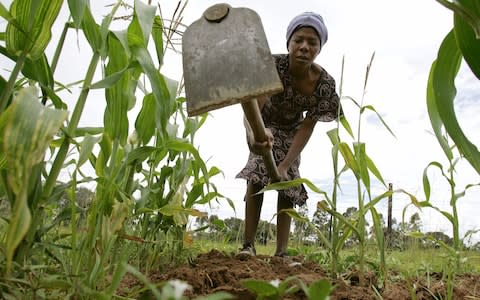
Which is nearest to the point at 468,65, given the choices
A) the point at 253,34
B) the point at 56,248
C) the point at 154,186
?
the point at 253,34

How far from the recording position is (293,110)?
2.42 meters

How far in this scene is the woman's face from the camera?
2.10 meters

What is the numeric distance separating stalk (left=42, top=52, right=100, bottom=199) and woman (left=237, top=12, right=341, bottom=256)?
1264 millimetres

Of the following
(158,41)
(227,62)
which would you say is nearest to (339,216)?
A: (227,62)

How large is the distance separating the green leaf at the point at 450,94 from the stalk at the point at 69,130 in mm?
707

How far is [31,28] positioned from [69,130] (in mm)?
212

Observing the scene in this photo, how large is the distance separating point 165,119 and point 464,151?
66cm

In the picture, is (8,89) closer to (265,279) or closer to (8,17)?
(8,17)

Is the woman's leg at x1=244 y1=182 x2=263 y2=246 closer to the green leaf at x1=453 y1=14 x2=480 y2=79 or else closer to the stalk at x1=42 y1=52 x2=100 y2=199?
the stalk at x1=42 y1=52 x2=100 y2=199

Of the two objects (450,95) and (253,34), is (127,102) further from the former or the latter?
(450,95)

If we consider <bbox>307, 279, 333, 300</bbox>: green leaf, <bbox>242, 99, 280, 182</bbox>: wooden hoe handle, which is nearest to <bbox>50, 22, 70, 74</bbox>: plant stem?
<bbox>242, 99, 280, 182</bbox>: wooden hoe handle

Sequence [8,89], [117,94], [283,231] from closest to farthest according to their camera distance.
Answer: [8,89]
[117,94]
[283,231]

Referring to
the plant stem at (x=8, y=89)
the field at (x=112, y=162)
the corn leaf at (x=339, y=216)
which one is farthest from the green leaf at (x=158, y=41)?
the corn leaf at (x=339, y=216)

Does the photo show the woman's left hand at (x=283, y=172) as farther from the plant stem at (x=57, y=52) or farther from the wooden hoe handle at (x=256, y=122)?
the plant stem at (x=57, y=52)
